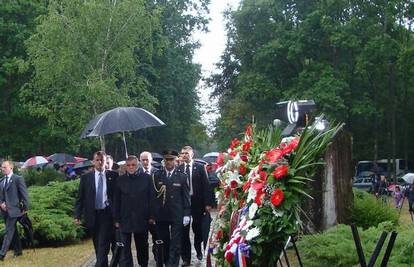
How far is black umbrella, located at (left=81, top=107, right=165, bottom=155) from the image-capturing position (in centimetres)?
1080

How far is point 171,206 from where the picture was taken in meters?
11.1

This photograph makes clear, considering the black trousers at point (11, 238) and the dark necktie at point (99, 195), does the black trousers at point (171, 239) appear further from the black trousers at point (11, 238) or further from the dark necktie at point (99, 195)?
the black trousers at point (11, 238)

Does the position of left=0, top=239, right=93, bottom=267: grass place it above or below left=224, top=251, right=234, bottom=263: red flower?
below

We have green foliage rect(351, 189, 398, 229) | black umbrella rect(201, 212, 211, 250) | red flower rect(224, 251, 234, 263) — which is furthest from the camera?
black umbrella rect(201, 212, 211, 250)

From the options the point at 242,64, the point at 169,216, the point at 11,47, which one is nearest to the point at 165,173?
the point at 169,216

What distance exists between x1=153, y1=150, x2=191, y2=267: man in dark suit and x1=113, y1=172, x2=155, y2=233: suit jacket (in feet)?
1.50

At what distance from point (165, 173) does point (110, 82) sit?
22.5 meters

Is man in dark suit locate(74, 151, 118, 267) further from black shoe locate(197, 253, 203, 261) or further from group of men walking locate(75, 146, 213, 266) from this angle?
black shoe locate(197, 253, 203, 261)

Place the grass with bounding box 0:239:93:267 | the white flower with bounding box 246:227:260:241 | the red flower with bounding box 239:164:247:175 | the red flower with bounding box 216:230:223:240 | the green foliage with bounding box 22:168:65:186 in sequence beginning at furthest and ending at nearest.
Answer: the green foliage with bounding box 22:168:65:186, the grass with bounding box 0:239:93:267, the red flower with bounding box 216:230:223:240, the red flower with bounding box 239:164:247:175, the white flower with bounding box 246:227:260:241

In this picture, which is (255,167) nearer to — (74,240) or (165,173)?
(165,173)

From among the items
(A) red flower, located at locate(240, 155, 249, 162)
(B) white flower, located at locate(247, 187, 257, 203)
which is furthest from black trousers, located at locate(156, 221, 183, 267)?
(B) white flower, located at locate(247, 187, 257, 203)

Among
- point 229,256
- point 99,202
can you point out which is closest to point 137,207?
point 99,202

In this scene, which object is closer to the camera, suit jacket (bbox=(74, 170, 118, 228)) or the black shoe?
suit jacket (bbox=(74, 170, 118, 228))

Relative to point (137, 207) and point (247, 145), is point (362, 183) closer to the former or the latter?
Result: point (137, 207)
